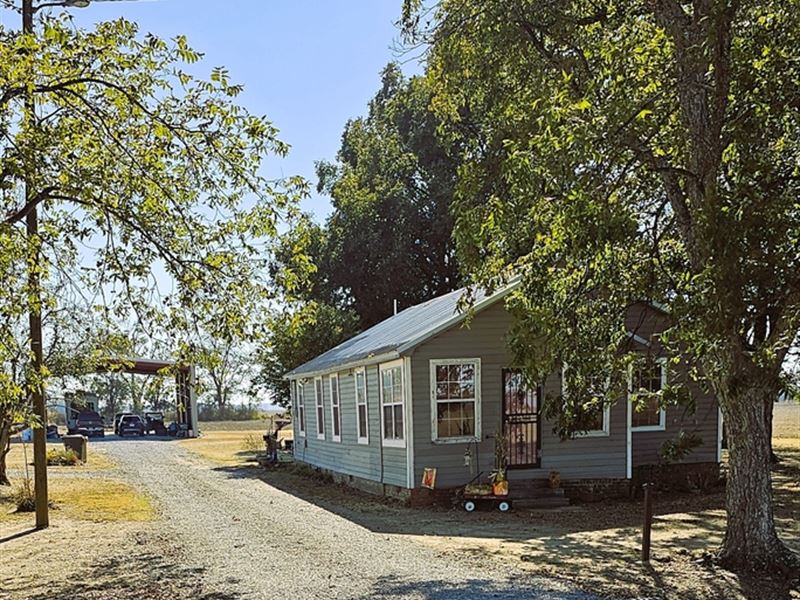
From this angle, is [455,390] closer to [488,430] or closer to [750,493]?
[488,430]

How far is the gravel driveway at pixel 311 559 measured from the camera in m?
7.20

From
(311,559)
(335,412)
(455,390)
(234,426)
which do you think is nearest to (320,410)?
(335,412)

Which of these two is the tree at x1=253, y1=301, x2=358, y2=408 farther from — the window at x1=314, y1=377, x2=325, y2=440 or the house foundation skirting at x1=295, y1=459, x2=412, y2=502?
the house foundation skirting at x1=295, y1=459, x2=412, y2=502

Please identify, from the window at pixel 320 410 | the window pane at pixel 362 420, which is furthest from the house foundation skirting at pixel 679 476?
the window at pixel 320 410

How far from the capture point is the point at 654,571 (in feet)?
26.5

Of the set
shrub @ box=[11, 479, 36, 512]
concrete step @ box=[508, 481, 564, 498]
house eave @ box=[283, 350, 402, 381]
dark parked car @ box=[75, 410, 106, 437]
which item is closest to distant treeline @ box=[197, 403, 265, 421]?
dark parked car @ box=[75, 410, 106, 437]

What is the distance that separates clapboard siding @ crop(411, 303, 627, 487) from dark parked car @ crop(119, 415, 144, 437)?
32.2 m

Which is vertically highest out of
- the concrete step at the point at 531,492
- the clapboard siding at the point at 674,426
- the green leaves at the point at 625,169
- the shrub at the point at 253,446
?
the green leaves at the point at 625,169

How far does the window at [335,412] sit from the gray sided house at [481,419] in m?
2.17

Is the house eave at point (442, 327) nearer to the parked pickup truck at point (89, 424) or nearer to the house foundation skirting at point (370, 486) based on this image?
the house foundation skirting at point (370, 486)

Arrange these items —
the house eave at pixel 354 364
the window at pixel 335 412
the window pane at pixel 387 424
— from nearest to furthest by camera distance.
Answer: the house eave at pixel 354 364
the window pane at pixel 387 424
the window at pixel 335 412

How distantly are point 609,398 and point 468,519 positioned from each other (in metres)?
4.09

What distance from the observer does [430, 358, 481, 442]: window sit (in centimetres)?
1370

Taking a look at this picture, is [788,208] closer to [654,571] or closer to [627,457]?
[654,571]
